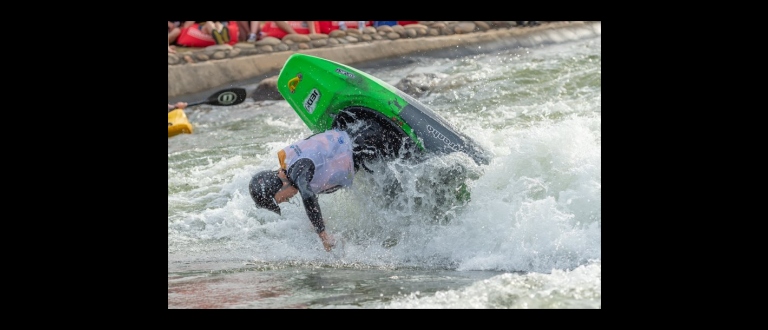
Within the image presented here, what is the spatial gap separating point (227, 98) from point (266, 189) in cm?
291

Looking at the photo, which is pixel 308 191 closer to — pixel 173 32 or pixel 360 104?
pixel 360 104

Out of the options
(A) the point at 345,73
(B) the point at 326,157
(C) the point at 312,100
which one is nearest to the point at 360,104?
(A) the point at 345,73

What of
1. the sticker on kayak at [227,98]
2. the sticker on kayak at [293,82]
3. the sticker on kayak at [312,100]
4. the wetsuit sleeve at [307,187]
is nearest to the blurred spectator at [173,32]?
the sticker on kayak at [227,98]

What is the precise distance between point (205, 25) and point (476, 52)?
124 inches

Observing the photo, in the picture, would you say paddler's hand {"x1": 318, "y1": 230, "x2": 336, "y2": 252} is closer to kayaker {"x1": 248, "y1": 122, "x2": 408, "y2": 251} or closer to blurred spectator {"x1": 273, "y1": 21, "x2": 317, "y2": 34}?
kayaker {"x1": 248, "y1": 122, "x2": 408, "y2": 251}

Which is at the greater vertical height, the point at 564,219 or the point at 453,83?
the point at 453,83

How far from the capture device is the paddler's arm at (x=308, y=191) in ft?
16.2

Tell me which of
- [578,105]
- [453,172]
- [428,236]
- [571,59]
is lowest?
[428,236]

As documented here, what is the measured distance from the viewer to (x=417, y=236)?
523 centimetres

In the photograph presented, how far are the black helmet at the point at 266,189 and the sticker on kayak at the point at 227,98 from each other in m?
2.81

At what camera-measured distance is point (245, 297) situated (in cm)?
410

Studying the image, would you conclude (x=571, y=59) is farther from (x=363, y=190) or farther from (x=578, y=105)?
(x=363, y=190)

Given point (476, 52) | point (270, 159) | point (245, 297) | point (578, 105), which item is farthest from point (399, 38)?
point (245, 297)

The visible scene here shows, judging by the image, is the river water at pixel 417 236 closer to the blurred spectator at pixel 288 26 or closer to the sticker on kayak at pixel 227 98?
the sticker on kayak at pixel 227 98
